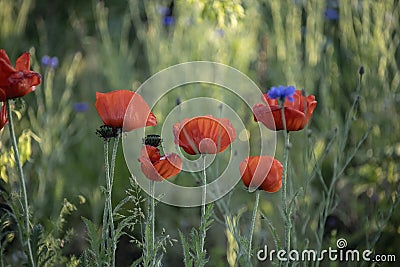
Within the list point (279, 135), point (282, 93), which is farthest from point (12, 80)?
point (279, 135)

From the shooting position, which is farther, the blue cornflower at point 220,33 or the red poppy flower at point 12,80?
the blue cornflower at point 220,33

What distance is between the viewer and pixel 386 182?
97.1 inches

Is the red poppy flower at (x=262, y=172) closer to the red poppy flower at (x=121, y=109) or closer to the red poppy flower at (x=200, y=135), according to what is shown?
the red poppy flower at (x=200, y=135)

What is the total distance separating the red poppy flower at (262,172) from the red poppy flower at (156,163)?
160 millimetres

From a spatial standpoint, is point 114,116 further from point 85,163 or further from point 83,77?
point 83,77

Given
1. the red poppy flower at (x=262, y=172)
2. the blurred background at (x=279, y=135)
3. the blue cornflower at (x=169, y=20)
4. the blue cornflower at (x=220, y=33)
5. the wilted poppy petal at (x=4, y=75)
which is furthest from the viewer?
the blue cornflower at (x=169, y=20)

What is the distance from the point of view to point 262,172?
1.28 meters

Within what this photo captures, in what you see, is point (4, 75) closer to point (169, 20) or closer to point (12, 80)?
point (12, 80)

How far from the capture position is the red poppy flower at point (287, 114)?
4.14ft

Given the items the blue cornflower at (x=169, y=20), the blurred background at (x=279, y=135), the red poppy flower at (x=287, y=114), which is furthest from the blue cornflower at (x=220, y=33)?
the red poppy flower at (x=287, y=114)

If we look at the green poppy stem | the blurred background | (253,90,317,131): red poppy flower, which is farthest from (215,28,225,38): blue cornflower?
the green poppy stem

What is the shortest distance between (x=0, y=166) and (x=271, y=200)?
137cm

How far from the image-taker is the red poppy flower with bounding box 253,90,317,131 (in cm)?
126

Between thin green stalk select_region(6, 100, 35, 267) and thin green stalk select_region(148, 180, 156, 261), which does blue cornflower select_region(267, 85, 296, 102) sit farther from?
thin green stalk select_region(6, 100, 35, 267)
